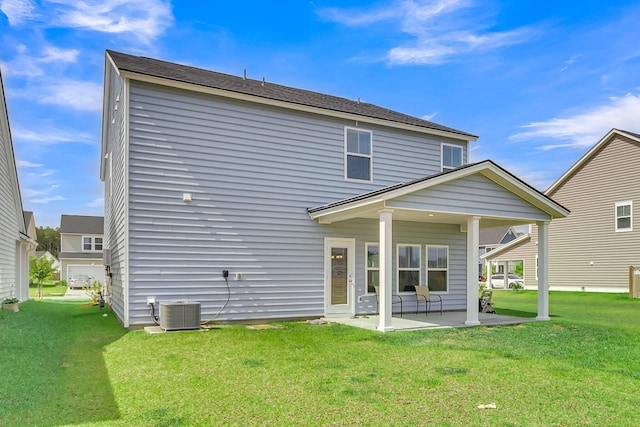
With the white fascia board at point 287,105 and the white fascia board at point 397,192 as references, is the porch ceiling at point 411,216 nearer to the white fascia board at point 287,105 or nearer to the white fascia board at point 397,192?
the white fascia board at point 397,192

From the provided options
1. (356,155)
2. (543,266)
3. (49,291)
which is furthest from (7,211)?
(49,291)

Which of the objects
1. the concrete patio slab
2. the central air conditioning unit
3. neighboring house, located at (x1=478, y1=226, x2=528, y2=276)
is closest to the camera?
the central air conditioning unit

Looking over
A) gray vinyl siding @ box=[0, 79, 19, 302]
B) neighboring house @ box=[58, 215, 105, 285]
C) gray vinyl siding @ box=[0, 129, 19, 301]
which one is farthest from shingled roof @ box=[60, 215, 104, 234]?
gray vinyl siding @ box=[0, 129, 19, 301]

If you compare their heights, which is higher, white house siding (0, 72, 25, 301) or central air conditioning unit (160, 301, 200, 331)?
white house siding (0, 72, 25, 301)

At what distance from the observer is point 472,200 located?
34.2 feet

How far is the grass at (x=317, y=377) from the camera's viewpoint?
4406 mm

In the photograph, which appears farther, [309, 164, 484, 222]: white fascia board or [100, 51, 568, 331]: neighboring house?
[100, 51, 568, 331]: neighboring house

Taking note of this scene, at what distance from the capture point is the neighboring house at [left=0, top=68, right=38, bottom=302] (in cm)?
1372

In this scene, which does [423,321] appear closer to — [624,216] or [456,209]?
[456,209]

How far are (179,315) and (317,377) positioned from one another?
14.5 feet

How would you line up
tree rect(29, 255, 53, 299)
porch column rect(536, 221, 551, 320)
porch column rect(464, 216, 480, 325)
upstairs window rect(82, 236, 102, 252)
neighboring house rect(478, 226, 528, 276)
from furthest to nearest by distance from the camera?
1. neighboring house rect(478, 226, 528, 276)
2. upstairs window rect(82, 236, 102, 252)
3. tree rect(29, 255, 53, 299)
4. porch column rect(536, 221, 551, 320)
5. porch column rect(464, 216, 480, 325)

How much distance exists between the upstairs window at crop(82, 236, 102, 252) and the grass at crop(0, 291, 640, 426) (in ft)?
109

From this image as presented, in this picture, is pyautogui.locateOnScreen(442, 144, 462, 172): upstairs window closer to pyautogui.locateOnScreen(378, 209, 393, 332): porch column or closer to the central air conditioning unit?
pyautogui.locateOnScreen(378, 209, 393, 332): porch column

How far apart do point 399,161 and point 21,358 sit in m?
10.2
